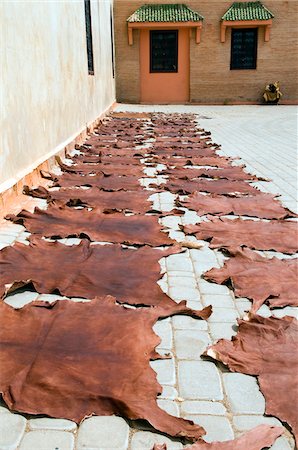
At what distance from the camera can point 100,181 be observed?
6.04 m

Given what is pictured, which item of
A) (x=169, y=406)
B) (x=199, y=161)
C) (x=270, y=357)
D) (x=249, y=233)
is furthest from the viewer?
(x=199, y=161)

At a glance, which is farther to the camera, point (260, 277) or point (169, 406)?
point (260, 277)

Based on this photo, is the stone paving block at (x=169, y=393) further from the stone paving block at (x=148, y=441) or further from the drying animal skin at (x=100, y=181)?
the drying animal skin at (x=100, y=181)

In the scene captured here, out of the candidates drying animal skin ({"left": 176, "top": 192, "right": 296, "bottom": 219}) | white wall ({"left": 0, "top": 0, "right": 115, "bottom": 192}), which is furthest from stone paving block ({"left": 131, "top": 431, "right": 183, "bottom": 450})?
white wall ({"left": 0, "top": 0, "right": 115, "bottom": 192})

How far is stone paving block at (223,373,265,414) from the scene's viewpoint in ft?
6.73

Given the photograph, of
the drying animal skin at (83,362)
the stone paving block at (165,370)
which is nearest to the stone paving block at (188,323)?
the drying animal skin at (83,362)

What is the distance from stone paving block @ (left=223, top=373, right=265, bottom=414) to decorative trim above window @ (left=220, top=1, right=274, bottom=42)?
22.1 meters

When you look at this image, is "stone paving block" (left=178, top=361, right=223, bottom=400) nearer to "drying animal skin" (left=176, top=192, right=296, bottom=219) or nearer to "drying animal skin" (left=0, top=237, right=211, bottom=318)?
"drying animal skin" (left=0, top=237, right=211, bottom=318)

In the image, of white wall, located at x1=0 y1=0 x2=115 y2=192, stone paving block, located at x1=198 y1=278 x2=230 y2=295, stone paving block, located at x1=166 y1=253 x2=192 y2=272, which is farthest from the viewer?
white wall, located at x1=0 y1=0 x2=115 y2=192

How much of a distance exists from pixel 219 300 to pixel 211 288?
0.60 feet

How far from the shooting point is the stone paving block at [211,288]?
10.3 feet

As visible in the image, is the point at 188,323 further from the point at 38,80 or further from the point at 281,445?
the point at 38,80

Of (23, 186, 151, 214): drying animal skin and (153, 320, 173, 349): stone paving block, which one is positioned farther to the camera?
(23, 186, 151, 214): drying animal skin

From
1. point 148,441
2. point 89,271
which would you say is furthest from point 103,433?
point 89,271
